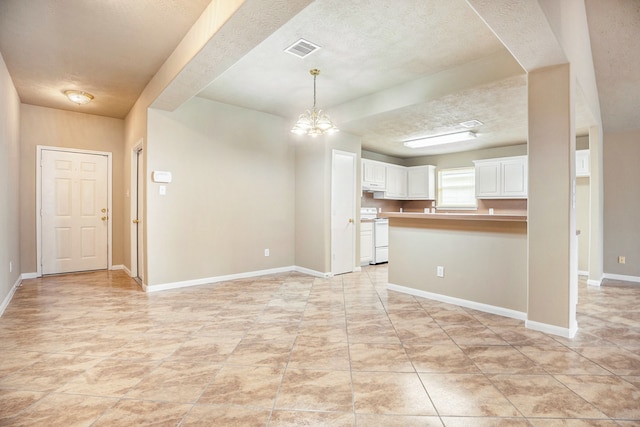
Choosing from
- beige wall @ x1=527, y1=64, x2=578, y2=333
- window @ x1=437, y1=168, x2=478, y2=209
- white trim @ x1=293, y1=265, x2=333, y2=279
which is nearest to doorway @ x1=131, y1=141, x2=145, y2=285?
white trim @ x1=293, y1=265, x2=333, y2=279

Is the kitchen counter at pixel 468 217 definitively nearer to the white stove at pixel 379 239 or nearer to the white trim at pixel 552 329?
the white trim at pixel 552 329

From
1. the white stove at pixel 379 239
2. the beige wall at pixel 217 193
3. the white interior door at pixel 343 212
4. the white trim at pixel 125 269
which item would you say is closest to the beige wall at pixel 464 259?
the white interior door at pixel 343 212

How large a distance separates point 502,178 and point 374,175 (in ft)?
8.57

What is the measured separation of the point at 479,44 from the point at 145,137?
4.11m

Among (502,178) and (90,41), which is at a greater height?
(90,41)

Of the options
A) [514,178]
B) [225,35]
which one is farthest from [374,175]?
[225,35]

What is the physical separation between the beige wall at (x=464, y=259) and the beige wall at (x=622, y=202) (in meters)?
3.30

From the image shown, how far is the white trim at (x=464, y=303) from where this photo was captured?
332cm

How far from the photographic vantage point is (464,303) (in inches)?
146

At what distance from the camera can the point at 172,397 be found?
1.90m

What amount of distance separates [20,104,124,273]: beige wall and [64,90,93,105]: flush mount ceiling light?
37.8 inches

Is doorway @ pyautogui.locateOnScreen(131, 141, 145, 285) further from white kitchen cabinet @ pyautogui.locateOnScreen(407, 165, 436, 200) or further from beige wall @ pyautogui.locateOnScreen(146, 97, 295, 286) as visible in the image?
white kitchen cabinet @ pyautogui.locateOnScreen(407, 165, 436, 200)

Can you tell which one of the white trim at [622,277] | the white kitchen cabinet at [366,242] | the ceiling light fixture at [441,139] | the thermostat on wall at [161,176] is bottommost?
the white trim at [622,277]

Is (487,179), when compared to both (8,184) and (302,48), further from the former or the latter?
(8,184)
